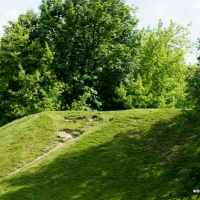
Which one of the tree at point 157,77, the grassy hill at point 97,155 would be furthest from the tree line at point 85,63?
the grassy hill at point 97,155

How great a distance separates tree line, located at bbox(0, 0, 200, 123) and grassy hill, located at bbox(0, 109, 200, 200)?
8.10 meters

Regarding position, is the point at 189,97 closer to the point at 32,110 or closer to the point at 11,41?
the point at 32,110

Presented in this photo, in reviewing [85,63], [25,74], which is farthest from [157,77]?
[25,74]

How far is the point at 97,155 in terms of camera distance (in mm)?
17578

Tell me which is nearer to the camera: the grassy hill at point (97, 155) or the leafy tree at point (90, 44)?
the grassy hill at point (97, 155)

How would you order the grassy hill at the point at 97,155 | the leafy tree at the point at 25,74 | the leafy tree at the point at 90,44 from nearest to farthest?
the grassy hill at the point at 97,155 → the leafy tree at the point at 25,74 → the leafy tree at the point at 90,44

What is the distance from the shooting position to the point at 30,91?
30.0 m

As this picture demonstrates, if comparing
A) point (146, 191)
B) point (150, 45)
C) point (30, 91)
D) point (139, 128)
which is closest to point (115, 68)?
point (150, 45)

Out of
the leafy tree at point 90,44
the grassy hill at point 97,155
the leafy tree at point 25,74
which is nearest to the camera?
the grassy hill at point 97,155

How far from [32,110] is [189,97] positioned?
794 inches

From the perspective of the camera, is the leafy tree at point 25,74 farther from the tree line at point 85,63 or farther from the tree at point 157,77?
the tree at point 157,77

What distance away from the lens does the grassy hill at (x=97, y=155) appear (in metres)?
14.9

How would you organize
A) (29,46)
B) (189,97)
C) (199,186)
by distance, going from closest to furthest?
(199,186)
(189,97)
(29,46)

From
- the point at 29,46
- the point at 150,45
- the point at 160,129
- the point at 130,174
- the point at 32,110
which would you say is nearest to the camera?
the point at 130,174
